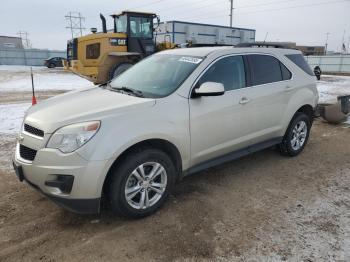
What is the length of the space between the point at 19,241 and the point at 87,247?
69 cm

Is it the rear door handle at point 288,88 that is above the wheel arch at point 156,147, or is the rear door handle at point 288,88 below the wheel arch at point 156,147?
above

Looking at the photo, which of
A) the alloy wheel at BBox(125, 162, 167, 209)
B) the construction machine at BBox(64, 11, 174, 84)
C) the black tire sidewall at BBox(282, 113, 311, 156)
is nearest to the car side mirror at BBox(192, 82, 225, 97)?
the alloy wheel at BBox(125, 162, 167, 209)

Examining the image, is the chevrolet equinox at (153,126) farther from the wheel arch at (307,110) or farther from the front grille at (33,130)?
the wheel arch at (307,110)

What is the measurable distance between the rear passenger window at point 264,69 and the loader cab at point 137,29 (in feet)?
31.0

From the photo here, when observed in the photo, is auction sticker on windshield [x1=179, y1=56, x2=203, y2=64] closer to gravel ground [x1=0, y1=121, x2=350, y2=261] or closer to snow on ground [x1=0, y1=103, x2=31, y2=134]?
gravel ground [x1=0, y1=121, x2=350, y2=261]

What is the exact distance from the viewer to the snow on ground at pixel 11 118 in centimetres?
691

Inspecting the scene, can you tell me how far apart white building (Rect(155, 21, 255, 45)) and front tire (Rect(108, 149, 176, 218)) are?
20.0 meters

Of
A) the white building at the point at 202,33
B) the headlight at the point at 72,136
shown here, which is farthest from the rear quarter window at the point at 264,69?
the white building at the point at 202,33

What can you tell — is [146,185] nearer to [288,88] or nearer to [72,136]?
[72,136]

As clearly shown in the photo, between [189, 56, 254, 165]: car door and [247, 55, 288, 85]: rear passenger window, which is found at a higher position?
[247, 55, 288, 85]: rear passenger window

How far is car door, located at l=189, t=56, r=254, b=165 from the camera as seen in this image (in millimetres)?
3758

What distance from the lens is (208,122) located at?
3824 mm

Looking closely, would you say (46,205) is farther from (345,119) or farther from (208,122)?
(345,119)

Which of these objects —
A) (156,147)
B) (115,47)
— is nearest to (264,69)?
(156,147)
